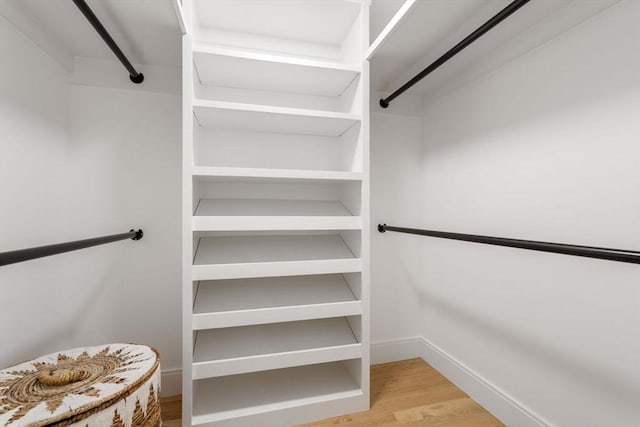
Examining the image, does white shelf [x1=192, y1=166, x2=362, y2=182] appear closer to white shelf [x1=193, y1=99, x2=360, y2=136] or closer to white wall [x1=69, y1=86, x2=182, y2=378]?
white shelf [x1=193, y1=99, x2=360, y2=136]

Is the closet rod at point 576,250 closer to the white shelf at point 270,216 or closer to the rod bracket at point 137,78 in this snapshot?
the white shelf at point 270,216

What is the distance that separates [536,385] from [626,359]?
0.38 meters

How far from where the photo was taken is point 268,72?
1.31 m

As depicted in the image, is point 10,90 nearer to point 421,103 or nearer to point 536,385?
point 421,103

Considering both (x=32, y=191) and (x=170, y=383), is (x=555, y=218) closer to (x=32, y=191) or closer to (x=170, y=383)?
(x=170, y=383)

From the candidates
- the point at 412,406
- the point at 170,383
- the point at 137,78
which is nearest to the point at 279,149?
the point at 137,78

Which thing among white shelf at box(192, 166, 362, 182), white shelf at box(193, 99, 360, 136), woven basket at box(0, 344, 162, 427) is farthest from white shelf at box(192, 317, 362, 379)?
white shelf at box(193, 99, 360, 136)

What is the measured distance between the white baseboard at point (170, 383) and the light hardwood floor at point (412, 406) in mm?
38

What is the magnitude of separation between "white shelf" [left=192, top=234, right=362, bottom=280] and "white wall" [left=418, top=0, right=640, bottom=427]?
0.73 metres

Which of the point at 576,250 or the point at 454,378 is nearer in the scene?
the point at 576,250

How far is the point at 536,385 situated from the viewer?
3.77ft

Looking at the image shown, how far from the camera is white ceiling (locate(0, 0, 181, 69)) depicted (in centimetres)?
101

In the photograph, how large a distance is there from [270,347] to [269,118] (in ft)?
3.71

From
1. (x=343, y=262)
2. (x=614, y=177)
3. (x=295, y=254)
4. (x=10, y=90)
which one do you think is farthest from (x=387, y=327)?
(x=10, y=90)
